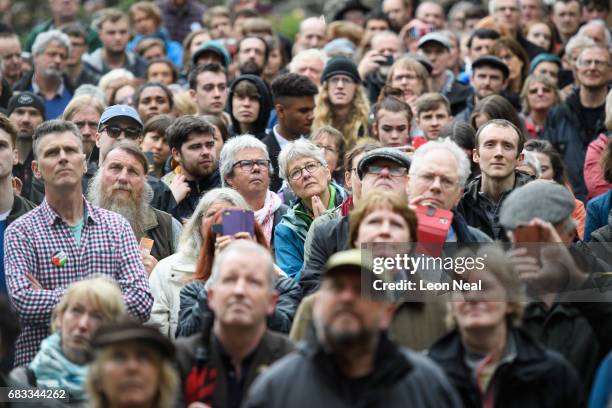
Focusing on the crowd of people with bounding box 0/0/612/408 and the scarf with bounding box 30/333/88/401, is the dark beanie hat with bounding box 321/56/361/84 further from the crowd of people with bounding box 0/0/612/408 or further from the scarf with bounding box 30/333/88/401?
the scarf with bounding box 30/333/88/401

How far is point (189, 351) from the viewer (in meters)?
8.57

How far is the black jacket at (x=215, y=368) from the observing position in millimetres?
8453

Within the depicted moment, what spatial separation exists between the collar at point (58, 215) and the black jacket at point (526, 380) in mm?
3034

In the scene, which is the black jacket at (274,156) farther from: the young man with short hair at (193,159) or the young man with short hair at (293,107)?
the young man with short hair at (193,159)

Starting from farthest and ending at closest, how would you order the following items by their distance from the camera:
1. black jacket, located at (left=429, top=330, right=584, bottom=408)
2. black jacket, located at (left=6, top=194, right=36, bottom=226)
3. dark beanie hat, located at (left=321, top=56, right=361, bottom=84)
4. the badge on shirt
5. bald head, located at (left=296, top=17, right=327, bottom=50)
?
bald head, located at (left=296, top=17, right=327, bottom=50) < dark beanie hat, located at (left=321, top=56, right=361, bottom=84) < black jacket, located at (left=6, top=194, right=36, bottom=226) < the badge on shirt < black jacket, located at (left=429, top=330, right=584, bottom=408)

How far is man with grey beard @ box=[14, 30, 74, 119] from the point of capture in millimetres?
17172

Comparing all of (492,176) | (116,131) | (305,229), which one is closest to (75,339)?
(305,229)

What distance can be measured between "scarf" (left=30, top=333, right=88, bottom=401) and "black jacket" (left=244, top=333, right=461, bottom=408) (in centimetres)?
167

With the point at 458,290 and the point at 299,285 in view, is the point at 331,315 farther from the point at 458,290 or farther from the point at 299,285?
the point at 299,285

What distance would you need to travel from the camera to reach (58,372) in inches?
359

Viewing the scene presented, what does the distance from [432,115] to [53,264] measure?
5.74 metres

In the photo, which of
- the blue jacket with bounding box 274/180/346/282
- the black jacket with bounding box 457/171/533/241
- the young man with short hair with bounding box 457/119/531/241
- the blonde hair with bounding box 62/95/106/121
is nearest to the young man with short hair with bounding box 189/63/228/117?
the blonde hair with bounding box 62/95/106/121

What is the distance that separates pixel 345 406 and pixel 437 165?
3.34m

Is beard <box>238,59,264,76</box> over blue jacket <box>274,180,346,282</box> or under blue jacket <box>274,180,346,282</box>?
over
